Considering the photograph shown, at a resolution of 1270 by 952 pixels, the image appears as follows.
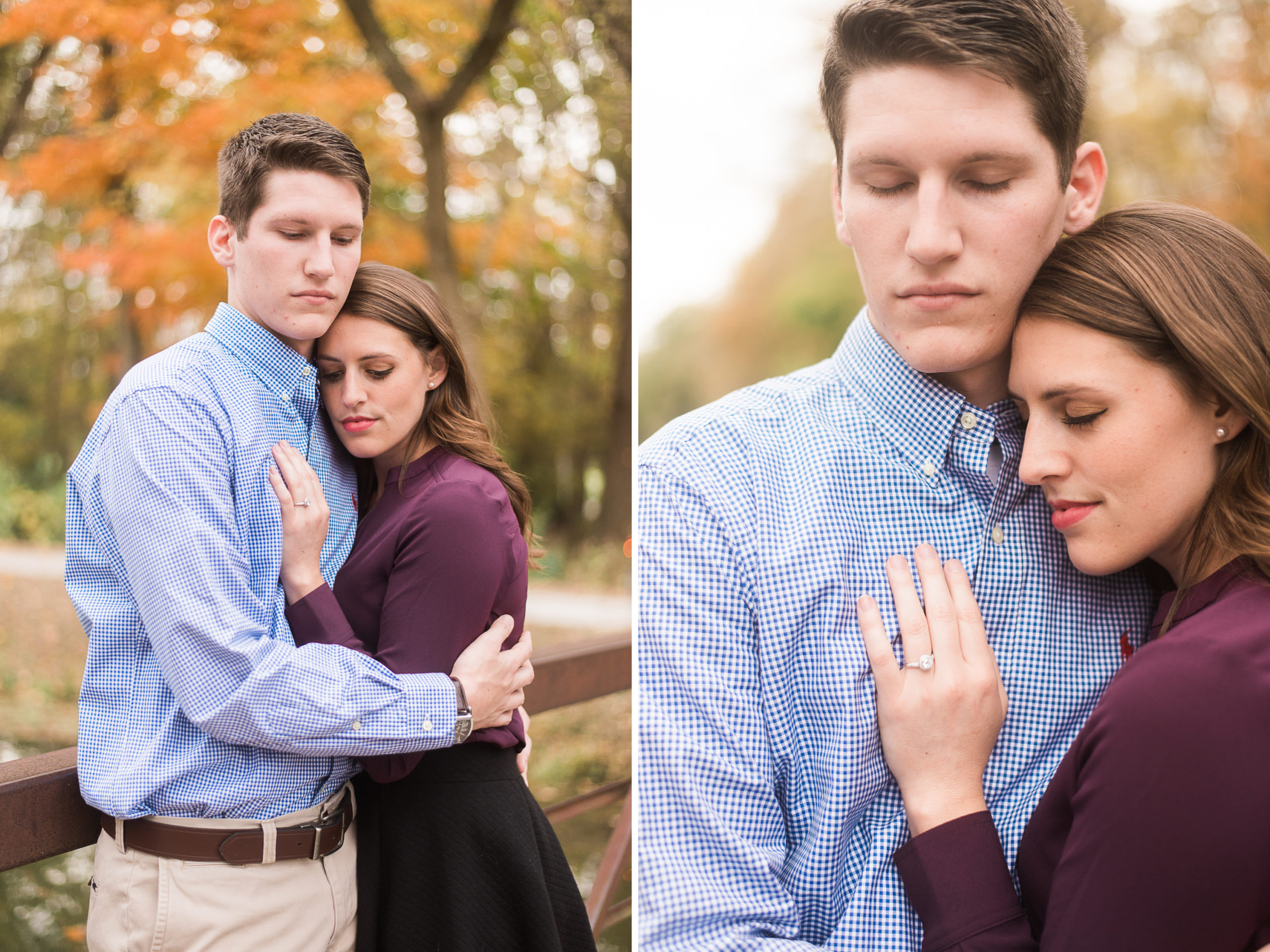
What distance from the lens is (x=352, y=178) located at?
1.95 metres

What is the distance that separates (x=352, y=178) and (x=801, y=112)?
11048 mm

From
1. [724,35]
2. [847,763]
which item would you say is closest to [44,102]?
[724,35]

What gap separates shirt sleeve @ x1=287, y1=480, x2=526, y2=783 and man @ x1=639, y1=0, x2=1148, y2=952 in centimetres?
41

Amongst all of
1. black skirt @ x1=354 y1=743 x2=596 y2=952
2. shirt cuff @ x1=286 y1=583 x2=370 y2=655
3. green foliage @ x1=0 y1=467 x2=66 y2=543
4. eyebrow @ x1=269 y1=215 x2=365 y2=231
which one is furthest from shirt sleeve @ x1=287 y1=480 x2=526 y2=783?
green foliage @ x1=0 y1=467 x2=66 y2=543

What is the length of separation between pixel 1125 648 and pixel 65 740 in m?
6.37

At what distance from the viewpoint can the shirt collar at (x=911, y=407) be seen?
66.2 inches

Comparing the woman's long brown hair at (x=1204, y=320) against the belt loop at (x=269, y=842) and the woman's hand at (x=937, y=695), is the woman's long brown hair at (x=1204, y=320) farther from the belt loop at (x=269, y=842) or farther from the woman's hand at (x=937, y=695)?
the belt loop at (x=269, y=842)

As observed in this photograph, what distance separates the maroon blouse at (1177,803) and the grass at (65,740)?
3.14 metres

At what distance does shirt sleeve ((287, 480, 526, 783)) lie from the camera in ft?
5.84

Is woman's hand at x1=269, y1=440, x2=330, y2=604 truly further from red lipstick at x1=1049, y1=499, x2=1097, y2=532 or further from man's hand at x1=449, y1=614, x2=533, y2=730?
red lipstick at x1=1049, y1=499, x2=1097, y2=532

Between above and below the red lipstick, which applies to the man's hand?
below

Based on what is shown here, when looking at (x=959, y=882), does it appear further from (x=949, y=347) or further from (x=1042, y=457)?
(x=949, y=347)

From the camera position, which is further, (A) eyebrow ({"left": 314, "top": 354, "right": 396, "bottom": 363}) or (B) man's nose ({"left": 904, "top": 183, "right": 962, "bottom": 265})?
(A) eyebrow ({"left": 314, "top": 354, "right": 396, "bottom": 363})

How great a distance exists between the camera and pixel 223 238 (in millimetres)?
1917
